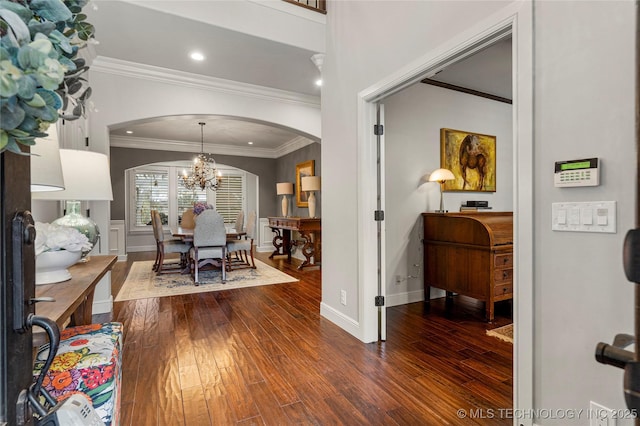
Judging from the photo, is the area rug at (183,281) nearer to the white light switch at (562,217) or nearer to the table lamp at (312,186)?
the table lamp at (312,186)

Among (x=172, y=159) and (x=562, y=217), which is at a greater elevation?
(x=172, y=159)

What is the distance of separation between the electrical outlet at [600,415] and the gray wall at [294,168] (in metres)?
5.30

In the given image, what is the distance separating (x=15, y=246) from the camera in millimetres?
602

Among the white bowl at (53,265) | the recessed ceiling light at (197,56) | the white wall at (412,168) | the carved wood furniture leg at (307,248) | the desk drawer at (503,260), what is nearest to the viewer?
the white bowl at (53,265)

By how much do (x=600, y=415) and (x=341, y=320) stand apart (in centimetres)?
190

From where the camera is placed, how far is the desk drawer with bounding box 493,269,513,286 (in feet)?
9.89

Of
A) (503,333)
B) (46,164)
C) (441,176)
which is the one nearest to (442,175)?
(441,176)

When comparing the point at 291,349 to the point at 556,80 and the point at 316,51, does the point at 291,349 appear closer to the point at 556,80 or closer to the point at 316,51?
the point at 556,80

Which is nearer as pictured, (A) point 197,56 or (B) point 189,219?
(A) point 197,56

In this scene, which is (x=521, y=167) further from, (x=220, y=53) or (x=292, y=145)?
(x=292, y=145)

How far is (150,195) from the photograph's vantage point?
8.03 m

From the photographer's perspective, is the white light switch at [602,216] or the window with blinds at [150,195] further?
the window with blinds at [150,195]

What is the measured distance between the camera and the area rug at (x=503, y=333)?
2643 millimetres

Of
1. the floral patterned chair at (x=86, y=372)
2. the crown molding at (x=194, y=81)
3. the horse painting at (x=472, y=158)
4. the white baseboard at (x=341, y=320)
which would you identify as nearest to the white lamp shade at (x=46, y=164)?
the floral patterned chair at (x=86, y=372)
